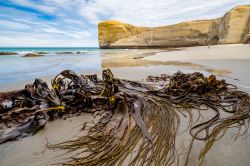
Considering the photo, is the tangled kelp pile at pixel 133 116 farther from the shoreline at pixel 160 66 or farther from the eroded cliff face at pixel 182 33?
the eroded cliff face at pixel 182 33

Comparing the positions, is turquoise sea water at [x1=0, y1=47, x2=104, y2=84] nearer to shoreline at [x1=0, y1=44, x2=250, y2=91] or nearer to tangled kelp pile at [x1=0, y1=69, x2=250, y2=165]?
shoreline at [x1=0, y1=44, x2=250, y2=91]

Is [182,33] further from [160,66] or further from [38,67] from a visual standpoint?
[38,67]

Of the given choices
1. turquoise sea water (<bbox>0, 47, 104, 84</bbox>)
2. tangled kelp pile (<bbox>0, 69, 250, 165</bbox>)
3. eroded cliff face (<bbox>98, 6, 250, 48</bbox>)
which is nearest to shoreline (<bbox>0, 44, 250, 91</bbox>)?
turquoise sea water (<bbox>0, 47, 104, 84</bbox>)

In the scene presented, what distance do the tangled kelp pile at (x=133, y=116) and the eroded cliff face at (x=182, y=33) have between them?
35.5 metres

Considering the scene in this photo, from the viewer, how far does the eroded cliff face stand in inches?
1288

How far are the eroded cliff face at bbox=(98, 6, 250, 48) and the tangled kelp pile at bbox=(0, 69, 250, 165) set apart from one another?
35453 millimetres

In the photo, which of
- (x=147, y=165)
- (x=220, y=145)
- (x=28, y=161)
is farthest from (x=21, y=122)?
(x=220, y=145)

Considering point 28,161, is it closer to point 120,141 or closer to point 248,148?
point 120,141

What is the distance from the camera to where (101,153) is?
152 cm

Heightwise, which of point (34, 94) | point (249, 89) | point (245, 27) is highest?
point (245, 27)

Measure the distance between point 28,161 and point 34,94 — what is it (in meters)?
1.39

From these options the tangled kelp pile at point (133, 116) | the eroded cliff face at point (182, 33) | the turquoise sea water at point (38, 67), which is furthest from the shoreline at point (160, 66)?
the eroded cliff face at point (182, 33)

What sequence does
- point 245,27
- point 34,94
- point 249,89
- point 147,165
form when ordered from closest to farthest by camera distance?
point 147,165
point 34,94
point 249,89
point 245,27

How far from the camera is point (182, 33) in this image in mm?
45656
